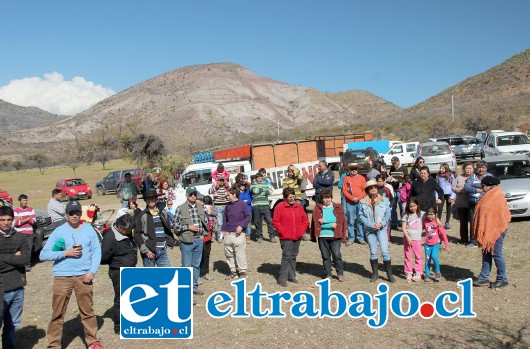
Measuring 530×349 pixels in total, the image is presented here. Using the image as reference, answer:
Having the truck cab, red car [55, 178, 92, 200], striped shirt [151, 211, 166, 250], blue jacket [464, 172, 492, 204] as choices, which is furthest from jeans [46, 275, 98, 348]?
red car [55, 178, 92, 200]

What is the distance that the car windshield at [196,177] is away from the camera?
630 inches

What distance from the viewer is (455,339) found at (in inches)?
228

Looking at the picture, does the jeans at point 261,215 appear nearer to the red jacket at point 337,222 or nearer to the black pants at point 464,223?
the red jacket at point 337,222

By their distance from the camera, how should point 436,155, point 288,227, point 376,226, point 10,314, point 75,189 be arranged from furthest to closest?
point 75,189 < point 436,155 < point 288,227 < point 376,226 < point 10,314

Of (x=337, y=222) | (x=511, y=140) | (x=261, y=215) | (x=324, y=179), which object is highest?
(x=511, y=140)

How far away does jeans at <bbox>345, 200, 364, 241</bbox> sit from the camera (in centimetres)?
1103

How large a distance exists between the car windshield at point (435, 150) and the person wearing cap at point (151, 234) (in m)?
17.2

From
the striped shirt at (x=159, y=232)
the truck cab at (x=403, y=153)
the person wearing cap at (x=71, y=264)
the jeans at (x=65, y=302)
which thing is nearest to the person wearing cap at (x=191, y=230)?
the striped shirt at (x=159, y=232)

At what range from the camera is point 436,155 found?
70.2 ft

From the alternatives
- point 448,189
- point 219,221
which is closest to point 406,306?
point 448,189

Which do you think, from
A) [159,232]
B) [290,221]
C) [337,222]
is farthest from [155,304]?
[337,222]

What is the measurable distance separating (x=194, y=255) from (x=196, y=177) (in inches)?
330

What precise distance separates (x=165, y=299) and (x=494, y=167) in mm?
10108

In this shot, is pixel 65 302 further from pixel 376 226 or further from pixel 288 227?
pixel 376 226
